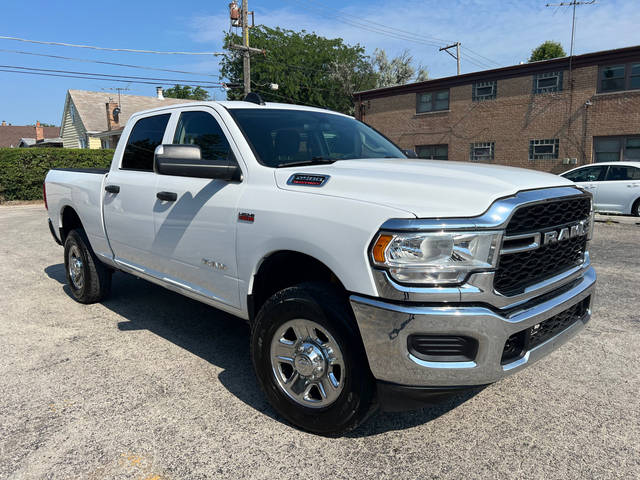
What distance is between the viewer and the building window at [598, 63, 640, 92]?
759 inches

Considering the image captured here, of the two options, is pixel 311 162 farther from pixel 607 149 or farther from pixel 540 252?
pixel 607 149

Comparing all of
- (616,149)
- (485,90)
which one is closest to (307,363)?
(616,149)

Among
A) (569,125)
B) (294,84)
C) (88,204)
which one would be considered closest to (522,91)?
(569,125)

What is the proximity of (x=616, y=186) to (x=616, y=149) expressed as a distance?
8986 millimetres

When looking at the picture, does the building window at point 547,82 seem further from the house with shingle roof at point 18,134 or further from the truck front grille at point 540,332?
the house with shingle roof at point 18,134

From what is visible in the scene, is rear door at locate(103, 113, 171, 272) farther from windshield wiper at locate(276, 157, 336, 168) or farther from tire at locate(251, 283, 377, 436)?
tire at locate(251, 283, 377, 436)

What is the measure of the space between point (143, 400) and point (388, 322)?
5.98ft

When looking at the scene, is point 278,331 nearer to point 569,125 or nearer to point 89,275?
point 89,275

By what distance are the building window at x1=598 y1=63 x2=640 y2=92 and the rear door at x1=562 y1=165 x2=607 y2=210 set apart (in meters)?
8.86

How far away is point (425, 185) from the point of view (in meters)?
2.42

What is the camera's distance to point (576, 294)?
277cm

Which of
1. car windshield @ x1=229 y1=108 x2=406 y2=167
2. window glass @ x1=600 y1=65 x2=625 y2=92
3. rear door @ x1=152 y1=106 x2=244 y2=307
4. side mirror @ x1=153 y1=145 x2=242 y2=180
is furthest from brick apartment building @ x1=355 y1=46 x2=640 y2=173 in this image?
side mirror @ x1=153 y1=145 x2=242 y2=180

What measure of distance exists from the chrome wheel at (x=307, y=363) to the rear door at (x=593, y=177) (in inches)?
478

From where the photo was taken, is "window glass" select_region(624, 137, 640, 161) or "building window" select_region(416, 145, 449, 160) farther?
"building window" select_region(416, 145, 449, 160)
